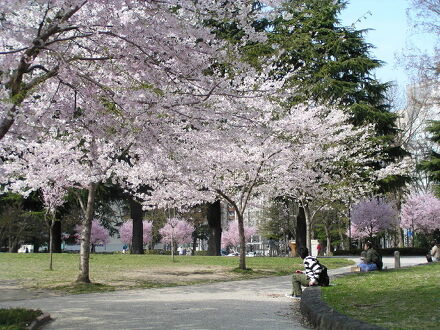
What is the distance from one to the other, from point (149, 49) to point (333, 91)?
21.4m

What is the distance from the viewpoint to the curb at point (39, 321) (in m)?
6.91

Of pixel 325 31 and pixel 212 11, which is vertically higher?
pixel 325 31

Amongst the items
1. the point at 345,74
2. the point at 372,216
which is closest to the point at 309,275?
the point at 345,74

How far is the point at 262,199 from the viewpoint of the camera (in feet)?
80.3

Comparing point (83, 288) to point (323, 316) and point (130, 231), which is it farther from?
point (130, 231)

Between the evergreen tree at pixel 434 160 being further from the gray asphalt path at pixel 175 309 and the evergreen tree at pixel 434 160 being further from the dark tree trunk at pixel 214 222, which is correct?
the gray asphalt path at pixel 175 309

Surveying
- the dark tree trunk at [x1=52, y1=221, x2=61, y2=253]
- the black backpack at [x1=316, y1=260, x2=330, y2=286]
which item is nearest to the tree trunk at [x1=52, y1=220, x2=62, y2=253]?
the dark tree trunk at [x1=52, y1=221, x2=61, y2=253]

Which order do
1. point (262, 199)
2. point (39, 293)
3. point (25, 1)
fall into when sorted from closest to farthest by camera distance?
point (25, 1) < point (39, 293) < point (262, 199)

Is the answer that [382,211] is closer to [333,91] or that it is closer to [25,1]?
[333,91]

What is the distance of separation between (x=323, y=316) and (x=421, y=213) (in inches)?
1668

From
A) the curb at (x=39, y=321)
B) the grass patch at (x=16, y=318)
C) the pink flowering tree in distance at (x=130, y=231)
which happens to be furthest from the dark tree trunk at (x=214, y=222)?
the pink flowering tree in distance at (x=130, y=231)

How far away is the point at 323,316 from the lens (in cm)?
648

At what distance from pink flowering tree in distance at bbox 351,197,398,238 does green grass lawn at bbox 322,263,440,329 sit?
27968mm

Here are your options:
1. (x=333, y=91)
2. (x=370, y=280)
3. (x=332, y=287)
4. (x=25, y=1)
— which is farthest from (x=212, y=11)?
(x=333, y=91)
